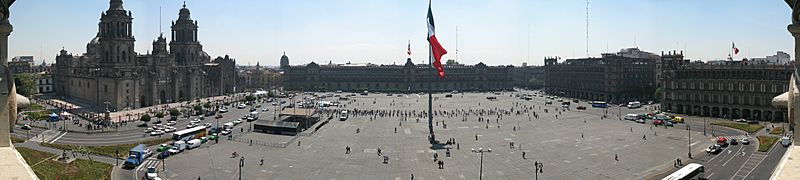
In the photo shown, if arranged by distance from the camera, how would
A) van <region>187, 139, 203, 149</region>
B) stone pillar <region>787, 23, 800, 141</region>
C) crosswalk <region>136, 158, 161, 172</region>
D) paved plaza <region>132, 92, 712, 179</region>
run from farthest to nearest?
van <region>187, 139, 203, 149</region>
crosswalk <region>136, 158, 161, 172</region>
paved plaza <region>132, 92, 712, 179</region>
stone pillar <region>787, 23, 800, 141</region>

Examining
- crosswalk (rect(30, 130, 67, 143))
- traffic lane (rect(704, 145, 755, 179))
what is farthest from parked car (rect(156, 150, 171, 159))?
traffic lane (rect(704, 145, 755, 179))

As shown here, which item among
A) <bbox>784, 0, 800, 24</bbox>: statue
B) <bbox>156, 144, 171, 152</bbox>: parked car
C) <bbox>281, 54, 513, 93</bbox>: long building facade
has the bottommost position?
<bbox>156, 144, 171, 152</bbox>: parked car

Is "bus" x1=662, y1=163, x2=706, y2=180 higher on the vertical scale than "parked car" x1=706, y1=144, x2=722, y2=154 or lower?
lower

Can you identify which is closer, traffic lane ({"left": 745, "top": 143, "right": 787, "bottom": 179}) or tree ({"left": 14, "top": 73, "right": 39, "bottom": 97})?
traffic lane ({"left": 745, "top": 143, "right": 787, "bottom": 179})

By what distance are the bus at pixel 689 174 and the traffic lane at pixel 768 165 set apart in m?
3.54

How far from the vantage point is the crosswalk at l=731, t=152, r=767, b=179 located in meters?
40.0

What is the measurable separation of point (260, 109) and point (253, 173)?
59469 mm

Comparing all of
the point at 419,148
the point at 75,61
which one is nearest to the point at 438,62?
the point at 419,148

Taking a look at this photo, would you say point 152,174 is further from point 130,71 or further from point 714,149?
point 130,71

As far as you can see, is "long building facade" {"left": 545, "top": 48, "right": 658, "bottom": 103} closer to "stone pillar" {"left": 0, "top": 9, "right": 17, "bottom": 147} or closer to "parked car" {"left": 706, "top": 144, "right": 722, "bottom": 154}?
"parked car" {"left": 706, "top": 144, "right": 722, "bottom": 154}

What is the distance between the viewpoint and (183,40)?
394 ft

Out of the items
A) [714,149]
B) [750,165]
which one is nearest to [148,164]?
[750,165]

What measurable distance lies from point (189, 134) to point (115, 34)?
144 feet

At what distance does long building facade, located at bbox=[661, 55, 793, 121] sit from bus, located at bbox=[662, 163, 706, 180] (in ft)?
134
